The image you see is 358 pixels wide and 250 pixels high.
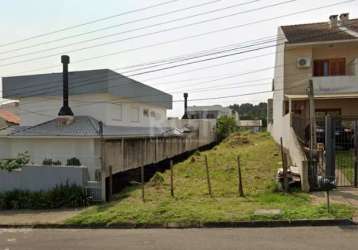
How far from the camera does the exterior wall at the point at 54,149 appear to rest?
16.6 meters

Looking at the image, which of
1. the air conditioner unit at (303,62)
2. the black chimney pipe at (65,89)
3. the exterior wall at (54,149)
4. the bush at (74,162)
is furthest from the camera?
the air conditioner unit at (303,62)

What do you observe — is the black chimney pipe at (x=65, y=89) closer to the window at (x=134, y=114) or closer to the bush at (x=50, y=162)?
the bush at (x=50, y=162)

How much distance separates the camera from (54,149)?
1770cm

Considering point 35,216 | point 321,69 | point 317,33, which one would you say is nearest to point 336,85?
point 321,69

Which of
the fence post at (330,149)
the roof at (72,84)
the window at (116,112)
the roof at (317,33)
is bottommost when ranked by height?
the fence post at (330,149)

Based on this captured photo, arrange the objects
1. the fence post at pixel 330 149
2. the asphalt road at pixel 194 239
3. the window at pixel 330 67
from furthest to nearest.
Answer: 1. the window at pixel 330 67
2. the fence post at pixel 330 149
3. the asphalt road at pixel 194 239

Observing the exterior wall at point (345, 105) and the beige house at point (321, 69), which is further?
the exterior wall at point (345, 105)

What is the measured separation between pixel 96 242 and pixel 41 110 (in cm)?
1452

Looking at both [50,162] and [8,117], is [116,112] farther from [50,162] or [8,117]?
[8,117]

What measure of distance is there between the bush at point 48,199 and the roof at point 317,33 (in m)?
17.9

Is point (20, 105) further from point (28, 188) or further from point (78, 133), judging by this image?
point (28, 188)

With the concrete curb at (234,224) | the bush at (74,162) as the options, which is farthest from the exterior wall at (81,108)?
the concrete curb at (234,224)

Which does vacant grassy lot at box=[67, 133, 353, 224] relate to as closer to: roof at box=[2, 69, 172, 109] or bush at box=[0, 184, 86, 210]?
bush at box=[0, 184, 86, 210]

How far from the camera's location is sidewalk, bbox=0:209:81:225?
11.0 metres
